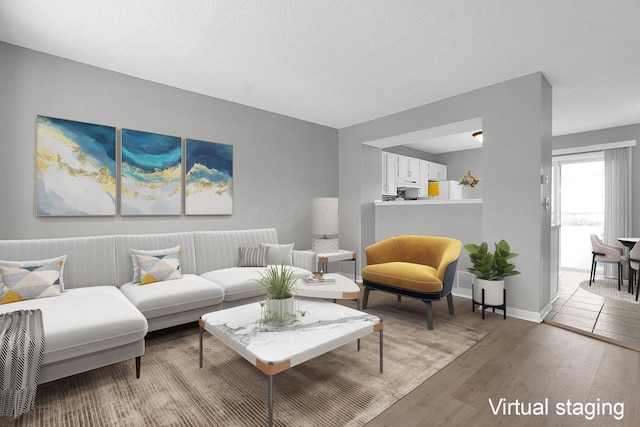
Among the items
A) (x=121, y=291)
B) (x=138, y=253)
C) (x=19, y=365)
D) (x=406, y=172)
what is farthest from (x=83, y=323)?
(x=406, y=172)

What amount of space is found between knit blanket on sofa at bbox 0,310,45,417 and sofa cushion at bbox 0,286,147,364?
0.20 feet

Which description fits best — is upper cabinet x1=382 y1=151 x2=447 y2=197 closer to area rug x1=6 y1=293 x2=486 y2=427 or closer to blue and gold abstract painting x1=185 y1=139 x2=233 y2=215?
blue and gold abstract painting x1=185 y1=139 x2=233 y2=215

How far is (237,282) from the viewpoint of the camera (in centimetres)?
315

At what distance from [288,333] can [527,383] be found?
5.28ft

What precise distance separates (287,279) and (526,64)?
3.09 m

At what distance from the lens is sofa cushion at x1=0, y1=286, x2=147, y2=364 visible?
6.11 feet

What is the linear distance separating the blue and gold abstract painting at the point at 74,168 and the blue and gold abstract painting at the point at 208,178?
2.57 ft

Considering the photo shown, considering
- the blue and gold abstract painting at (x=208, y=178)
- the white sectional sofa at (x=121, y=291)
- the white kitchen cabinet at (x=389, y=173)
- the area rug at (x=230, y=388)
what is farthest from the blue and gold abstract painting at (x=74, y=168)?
the white kitchen cabinet at (x=389, y=173)

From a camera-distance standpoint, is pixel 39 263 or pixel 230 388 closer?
pixel 230 388

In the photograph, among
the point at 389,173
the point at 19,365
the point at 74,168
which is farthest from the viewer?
the point at 389,173

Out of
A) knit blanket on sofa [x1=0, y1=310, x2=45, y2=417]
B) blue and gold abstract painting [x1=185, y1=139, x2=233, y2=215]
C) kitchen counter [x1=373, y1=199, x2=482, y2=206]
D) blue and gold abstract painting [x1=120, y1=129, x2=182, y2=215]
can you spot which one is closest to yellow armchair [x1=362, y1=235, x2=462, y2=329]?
kitchen counter [x1=373, y1=199, x2=482, y2=206]

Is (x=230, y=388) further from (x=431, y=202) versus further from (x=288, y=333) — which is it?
(x=431, y=202)

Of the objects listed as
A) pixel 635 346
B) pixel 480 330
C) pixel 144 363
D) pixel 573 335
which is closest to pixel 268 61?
pixel 144 363

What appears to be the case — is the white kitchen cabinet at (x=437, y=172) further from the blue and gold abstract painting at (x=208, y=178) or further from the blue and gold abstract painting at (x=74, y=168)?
the blue and gold abstract painting at (x=74, y=168)
